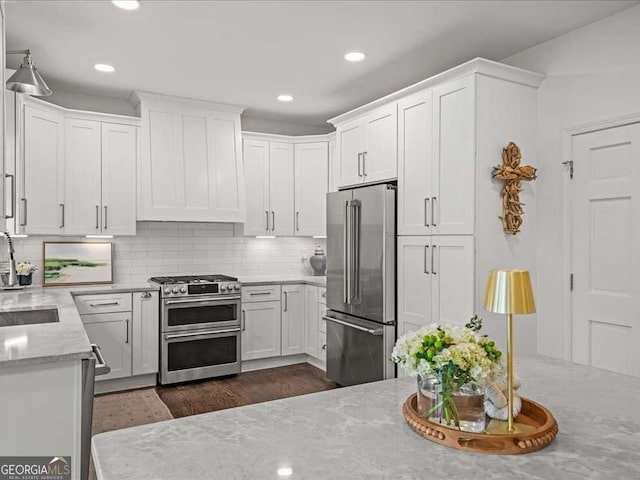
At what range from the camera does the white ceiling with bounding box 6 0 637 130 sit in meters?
2.86

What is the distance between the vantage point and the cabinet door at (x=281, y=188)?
5223 mm

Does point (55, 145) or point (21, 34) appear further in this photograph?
point (55, 145)

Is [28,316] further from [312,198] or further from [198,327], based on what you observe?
[312,198]

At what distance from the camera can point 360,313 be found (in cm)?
389

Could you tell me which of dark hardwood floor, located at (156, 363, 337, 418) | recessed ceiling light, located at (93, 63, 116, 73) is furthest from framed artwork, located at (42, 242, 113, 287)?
recessed ceiling light, located at (93, 63, 116, 73)

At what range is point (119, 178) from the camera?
14.4 ft

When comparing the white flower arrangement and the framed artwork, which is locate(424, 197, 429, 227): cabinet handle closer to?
the framed artwork

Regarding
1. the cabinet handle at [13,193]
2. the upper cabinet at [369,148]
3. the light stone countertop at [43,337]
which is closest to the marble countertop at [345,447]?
the light stone countertop at [43,337]

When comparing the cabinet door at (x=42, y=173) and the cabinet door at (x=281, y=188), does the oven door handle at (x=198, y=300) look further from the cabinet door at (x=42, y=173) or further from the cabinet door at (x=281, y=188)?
the cabinet door at (x=42, y=173)

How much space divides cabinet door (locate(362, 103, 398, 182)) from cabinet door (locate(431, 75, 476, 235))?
445 millimetres

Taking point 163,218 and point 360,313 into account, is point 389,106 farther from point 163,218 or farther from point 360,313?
point 163,218

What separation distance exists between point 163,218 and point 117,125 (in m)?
0.94

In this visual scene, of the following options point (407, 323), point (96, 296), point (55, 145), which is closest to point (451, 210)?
point (407, 323)

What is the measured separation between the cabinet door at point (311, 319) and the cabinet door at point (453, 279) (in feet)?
5.87
